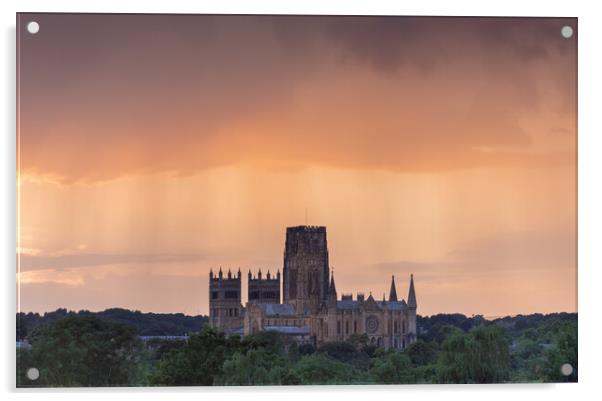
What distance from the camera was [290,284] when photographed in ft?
33.2

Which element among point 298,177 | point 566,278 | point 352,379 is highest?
point 298,177

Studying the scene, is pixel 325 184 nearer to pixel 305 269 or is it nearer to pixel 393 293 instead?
pixel 305 269

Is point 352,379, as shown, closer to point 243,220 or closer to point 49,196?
point 243,220

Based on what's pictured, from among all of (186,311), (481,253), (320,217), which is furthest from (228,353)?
(481,253)

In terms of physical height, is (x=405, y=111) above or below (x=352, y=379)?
above

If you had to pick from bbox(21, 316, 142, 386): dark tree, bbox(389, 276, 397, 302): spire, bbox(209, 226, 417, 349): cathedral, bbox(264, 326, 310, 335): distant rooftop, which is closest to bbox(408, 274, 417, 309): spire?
bbox(209, 226, 417, 349): cathedral

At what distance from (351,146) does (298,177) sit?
422 mm

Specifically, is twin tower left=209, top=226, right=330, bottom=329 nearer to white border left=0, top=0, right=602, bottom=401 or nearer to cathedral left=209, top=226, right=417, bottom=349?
cathedral left=209, top=226, right=417, bottom=349

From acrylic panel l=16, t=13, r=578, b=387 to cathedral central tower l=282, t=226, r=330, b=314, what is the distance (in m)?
0.07

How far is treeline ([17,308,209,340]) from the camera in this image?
9109 millimetres
